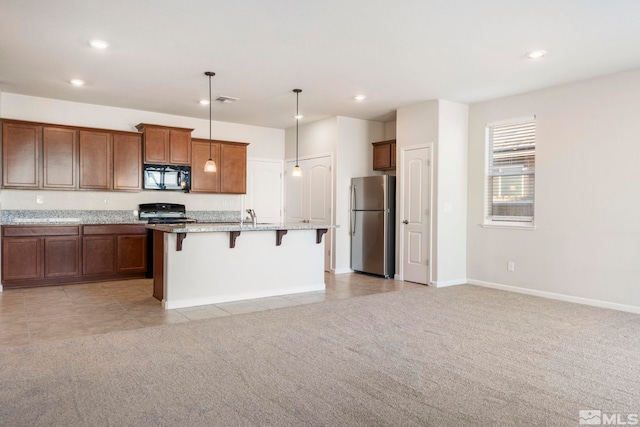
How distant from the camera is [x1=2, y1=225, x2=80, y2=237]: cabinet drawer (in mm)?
5703

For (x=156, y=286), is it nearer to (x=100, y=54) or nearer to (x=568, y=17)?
(x=100, y=54)

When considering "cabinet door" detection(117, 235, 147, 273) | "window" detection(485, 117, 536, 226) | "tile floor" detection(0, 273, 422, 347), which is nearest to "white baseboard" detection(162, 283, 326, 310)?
"tile floor" detection(0, 273, 422, 347)

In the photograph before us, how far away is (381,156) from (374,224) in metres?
1.23

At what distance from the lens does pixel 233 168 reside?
7.71 m

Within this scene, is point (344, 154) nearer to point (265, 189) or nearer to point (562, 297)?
point (265, 189)

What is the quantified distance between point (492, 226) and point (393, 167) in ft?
6.26

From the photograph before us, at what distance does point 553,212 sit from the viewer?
5.46 meters

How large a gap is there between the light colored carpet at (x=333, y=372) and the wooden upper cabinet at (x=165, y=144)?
3561mm

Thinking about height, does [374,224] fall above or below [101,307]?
above

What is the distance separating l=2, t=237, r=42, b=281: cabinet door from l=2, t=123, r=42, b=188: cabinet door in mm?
784

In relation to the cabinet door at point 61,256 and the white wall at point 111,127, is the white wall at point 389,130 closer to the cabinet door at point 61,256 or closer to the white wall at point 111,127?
the white wall at point 111,127

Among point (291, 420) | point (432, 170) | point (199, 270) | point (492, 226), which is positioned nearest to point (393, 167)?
point (432, 170)

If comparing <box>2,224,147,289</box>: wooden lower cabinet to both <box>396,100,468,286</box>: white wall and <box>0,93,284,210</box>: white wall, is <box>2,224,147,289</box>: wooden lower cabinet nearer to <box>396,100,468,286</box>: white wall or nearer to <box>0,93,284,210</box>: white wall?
<box>0,93,284,210</box>: white wall

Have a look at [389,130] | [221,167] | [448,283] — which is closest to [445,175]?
[448,283]
